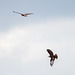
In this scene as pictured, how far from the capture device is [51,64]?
180375 millimetres

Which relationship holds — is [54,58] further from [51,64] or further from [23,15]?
[23,15]

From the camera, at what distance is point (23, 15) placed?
189875mm

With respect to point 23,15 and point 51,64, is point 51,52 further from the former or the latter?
point 23,15

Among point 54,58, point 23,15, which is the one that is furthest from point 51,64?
point 23,15

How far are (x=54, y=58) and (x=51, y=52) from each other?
191 centimetres

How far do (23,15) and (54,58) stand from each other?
16.8 metres

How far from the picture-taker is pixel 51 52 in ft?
597

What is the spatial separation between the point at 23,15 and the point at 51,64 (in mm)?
18004

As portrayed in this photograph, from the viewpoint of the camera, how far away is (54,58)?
181250 mm

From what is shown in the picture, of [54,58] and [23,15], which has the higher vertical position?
[23,15]

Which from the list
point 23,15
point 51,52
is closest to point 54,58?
point 51,52

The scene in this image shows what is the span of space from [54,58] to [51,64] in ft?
6.45

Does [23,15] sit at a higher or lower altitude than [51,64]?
higher

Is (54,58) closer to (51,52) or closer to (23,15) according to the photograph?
(51,52)
